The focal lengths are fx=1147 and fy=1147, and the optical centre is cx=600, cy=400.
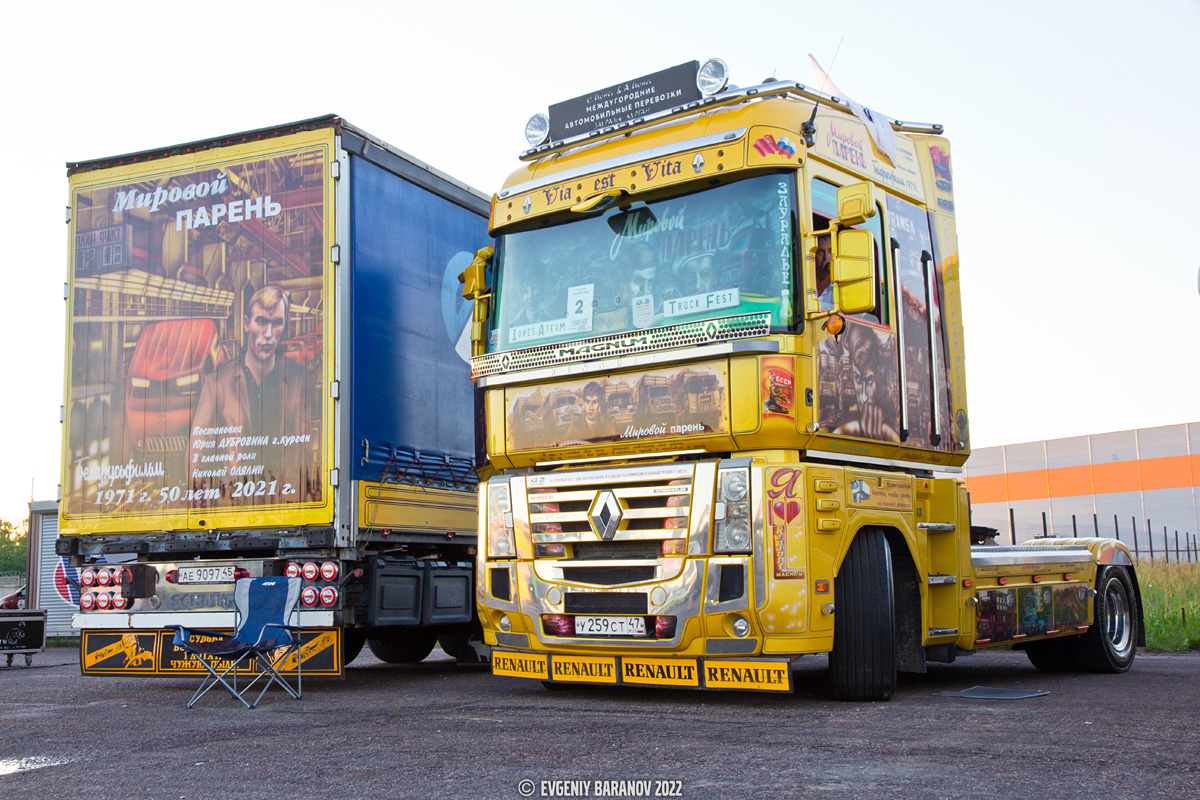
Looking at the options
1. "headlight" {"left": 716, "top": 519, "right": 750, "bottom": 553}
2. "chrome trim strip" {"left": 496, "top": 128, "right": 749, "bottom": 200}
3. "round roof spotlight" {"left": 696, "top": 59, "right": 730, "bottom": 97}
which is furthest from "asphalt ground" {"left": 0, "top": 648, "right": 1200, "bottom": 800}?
"round roof spotlight" {"left": 696, "top": 59, "right": 730, "bottom": 97}

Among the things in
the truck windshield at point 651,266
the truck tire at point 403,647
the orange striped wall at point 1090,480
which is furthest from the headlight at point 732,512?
the orange striped wall at point 1090,480

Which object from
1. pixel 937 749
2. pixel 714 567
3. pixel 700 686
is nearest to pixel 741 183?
pixel 714 567

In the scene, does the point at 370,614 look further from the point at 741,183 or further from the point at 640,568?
the point at 741,183

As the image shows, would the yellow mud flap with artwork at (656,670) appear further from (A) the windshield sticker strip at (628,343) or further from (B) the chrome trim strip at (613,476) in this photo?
(A) the windshield sticker strip at (628,343)

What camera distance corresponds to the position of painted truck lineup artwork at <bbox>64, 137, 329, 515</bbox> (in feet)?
29.4

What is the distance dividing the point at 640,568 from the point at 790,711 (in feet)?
4.18

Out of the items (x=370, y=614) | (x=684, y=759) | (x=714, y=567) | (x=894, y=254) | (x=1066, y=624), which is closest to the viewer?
(x=684, y=759)

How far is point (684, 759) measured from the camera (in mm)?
5312

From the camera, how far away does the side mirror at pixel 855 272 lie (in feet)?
23.0

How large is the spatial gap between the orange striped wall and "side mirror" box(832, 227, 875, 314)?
30.9 m

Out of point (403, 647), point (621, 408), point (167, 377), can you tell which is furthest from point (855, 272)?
point (403, 647)

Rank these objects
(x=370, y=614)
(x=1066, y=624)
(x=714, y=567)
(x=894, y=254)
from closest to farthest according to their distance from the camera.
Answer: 1. (x=714, y=567)
2. (x=894, y=254)
3. (x=370, y=614)
4. (x=1066, y=624)

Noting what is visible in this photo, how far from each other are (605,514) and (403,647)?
19.8 ft

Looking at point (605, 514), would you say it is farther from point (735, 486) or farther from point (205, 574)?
point (205, 574)
